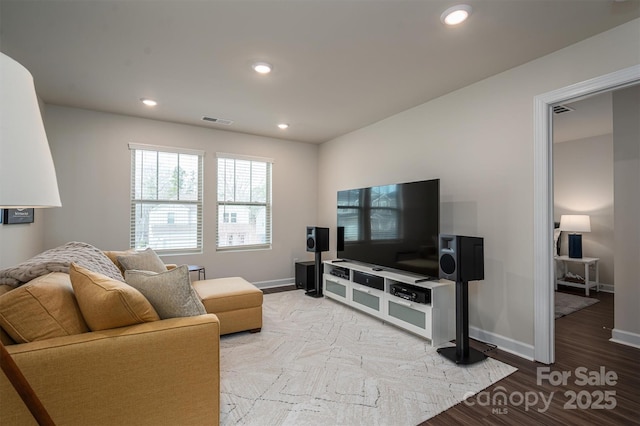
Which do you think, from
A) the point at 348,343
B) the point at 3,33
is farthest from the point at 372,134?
the point at 3,33

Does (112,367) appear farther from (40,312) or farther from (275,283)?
(275,283)

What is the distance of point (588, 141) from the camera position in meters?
5.57

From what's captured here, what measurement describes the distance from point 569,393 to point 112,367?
2887 mm

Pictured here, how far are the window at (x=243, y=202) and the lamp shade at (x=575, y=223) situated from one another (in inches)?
208

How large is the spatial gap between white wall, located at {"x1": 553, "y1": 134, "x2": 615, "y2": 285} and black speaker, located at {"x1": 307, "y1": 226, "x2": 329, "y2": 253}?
459 centimetres

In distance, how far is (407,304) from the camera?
3.21m

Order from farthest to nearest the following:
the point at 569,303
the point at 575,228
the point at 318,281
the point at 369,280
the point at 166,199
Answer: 1. the point at 575,228
2. the point at 318,281
3. the point at 166,199
4. the point at 569,303
5. the point at 369,280

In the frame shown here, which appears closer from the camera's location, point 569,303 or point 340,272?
point 340,272

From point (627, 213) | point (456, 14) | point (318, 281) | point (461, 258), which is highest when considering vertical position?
point (456, 14)

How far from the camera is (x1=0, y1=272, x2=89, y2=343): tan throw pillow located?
1.39 meters

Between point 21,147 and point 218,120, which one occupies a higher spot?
point 218,120

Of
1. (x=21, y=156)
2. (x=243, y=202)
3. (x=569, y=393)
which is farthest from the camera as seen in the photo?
(x=243, y=202)

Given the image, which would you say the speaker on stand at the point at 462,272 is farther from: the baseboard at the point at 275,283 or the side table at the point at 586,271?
the side table at the point at 586,271

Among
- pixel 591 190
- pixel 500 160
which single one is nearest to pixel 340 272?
pixel 500 160
